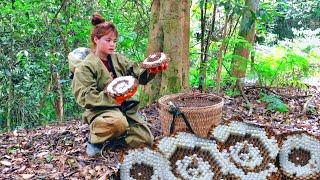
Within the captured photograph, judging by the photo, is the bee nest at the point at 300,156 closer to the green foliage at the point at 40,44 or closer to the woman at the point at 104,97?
the woman at the point at 104,97

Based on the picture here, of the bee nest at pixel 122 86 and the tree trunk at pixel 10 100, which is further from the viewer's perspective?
the tree trunk at pixel 10 100

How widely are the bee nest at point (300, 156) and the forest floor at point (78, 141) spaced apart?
0.40 meters

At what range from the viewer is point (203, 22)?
5578 mm

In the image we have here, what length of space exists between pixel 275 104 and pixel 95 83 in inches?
106

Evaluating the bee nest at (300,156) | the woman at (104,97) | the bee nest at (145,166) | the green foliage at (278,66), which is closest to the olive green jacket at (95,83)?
the woman at (104,97)

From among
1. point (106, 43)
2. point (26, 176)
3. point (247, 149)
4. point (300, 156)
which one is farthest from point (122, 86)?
point (300, 156)

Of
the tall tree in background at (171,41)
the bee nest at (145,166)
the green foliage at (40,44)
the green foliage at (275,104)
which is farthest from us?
the green foliage at (40,44)

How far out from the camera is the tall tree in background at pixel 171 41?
4.71 m

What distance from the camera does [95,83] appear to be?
3494 millimetres

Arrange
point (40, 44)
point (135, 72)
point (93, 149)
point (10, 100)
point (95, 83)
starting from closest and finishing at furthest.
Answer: point (95, 83), point (93, 149), point (135, 72), point (10, 100), point (40, 44)

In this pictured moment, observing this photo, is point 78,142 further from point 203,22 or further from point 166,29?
point 203,22

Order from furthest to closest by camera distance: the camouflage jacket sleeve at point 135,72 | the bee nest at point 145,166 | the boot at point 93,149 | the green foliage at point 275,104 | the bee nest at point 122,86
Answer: the green foliage at point 275,104 < the camouflage jacket sleeve at point 135,72 < the boot at point 93,149 < the bee nest at point 122,86 < the bee nest at point 145,166

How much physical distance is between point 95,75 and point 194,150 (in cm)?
134

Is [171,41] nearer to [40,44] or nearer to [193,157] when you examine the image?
[40,44]
